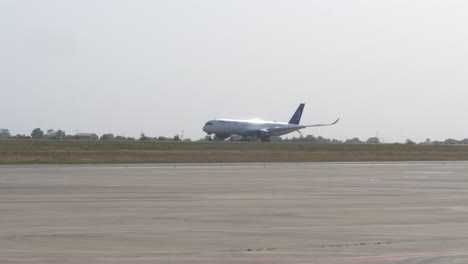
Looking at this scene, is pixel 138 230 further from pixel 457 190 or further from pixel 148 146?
pixel 148 146

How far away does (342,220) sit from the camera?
912 inches

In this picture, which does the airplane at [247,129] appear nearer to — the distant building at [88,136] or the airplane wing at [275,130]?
the airplane wing at [275,130]

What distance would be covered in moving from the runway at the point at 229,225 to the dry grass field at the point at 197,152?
4200 centimetres

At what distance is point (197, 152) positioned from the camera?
305 ft

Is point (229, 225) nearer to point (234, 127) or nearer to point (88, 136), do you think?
point (234, 127)

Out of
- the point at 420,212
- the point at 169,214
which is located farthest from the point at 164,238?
the point at 420,212

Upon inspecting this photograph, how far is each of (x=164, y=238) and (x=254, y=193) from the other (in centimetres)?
1682

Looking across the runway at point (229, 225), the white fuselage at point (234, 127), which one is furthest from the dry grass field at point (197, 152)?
the runway at point (229, 225)

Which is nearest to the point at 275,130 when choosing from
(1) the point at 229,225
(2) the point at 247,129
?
(2) the point at 247,129

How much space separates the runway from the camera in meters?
16.0

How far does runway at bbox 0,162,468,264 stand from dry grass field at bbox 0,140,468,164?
4200 cm

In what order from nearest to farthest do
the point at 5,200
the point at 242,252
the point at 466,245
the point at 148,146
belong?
the point at 242,252 → the point at 466,245 → the point at 5,200 → the point at 148,146

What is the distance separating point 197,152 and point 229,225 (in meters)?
71.6

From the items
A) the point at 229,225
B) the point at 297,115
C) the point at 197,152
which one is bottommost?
the point at 229,225
